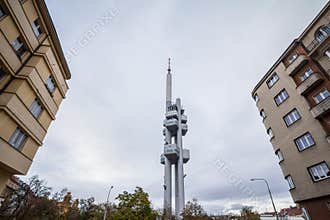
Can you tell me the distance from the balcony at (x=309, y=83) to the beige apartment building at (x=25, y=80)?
27.6 meters

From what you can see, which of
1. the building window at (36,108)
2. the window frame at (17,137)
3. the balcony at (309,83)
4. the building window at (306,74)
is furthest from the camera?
the building window at (306,74)

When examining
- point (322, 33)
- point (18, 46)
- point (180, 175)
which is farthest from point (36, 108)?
point (180, 175)

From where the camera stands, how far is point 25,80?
1543 centimetres

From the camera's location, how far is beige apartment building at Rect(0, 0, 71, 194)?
1393 cm

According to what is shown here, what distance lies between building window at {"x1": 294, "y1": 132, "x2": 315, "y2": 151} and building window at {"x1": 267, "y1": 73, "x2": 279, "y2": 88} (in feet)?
28.9

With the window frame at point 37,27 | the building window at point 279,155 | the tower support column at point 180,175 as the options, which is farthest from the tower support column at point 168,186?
the window frame at point 37,27

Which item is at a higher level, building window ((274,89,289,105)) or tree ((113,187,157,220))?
building window ((274,89,289,105))

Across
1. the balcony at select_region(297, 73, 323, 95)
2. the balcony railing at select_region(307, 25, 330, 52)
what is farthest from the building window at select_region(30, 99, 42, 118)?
the balcony railing at select_region(307, 25, 330, 52)

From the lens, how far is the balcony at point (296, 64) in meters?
22.8

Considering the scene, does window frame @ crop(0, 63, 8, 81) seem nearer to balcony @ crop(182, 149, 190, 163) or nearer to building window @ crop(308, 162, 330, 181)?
building window @ crop(308, 162, 330, 181)

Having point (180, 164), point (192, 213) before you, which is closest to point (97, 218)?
point (192, 213)

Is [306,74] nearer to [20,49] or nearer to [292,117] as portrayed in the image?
[292,117]

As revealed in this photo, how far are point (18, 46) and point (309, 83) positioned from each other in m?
29.1

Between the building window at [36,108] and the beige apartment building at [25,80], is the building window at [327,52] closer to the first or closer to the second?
the beige apartment building at [25,80]
